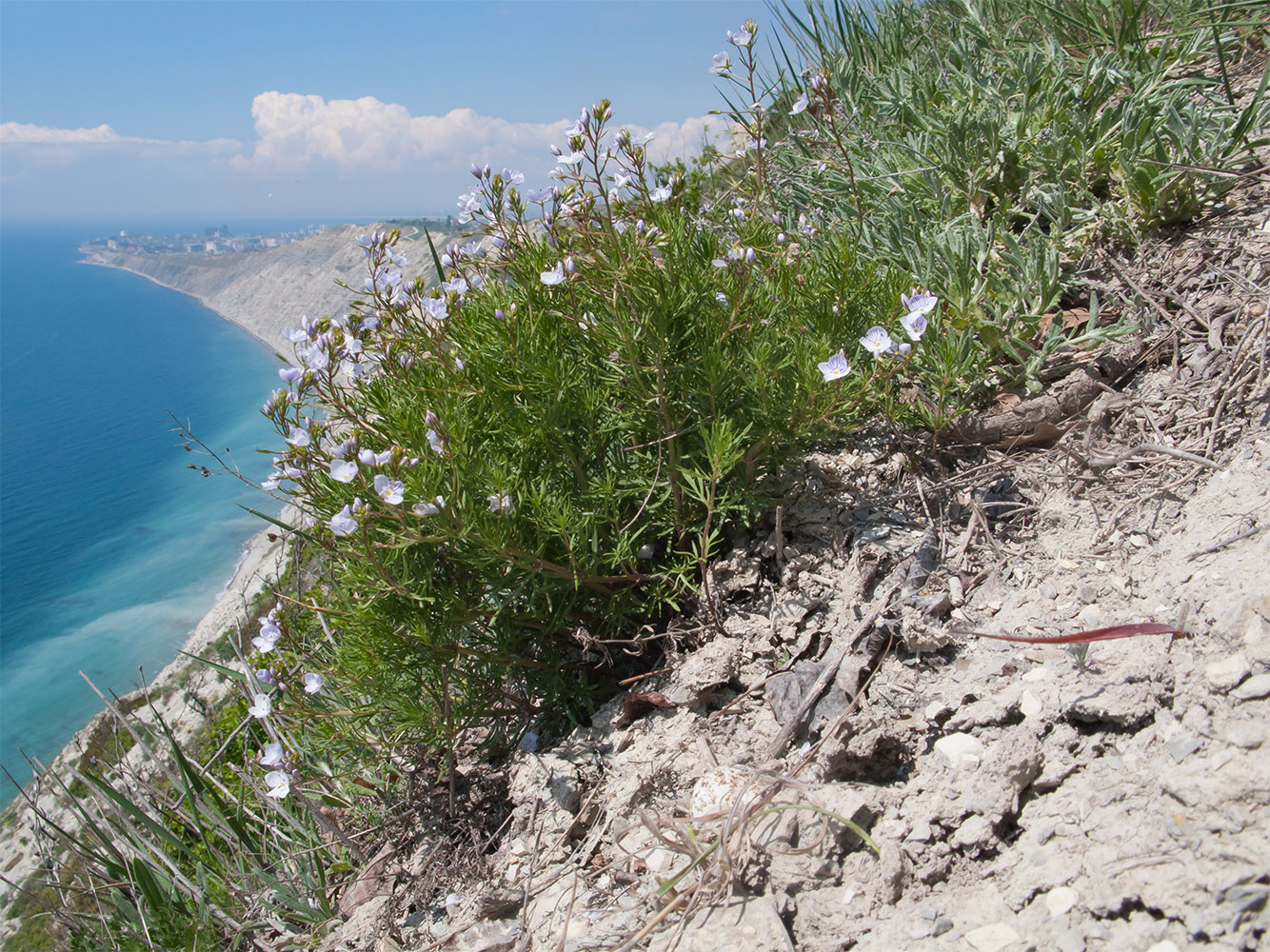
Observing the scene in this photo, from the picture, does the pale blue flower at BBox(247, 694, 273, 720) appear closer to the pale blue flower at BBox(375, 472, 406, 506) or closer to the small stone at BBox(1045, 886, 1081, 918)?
the pale blue flower at BBox(375, 472, 406, 506)

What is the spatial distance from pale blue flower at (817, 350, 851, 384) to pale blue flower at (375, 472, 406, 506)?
56.8 inches

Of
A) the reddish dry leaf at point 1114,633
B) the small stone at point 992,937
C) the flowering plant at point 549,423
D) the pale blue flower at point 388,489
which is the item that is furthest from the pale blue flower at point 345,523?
the reddish dry leaf at point 1114,633

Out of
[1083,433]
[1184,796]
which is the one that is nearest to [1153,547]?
[1083,433]

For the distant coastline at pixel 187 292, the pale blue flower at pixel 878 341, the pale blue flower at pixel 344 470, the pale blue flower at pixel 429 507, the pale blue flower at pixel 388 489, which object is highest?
the distant coastline at pixel 187 292

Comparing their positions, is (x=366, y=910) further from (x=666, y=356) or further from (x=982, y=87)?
(x=982, y=87)

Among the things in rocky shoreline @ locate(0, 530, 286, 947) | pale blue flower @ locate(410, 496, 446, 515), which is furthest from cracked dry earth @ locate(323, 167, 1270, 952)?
rocky shoreline @ locate(0, 530, 286, 947)

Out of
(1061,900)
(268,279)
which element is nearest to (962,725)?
(1061,900)

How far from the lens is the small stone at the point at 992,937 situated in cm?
139

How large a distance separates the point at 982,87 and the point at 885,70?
1222 millimetres

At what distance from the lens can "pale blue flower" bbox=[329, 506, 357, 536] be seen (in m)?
2.28

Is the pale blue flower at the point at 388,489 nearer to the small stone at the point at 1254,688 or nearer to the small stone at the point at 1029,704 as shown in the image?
the small stone at the point at 1029,704

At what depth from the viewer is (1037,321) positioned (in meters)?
3.14

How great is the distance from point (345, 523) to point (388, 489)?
0.24 metres

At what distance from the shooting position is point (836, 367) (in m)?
2.48
